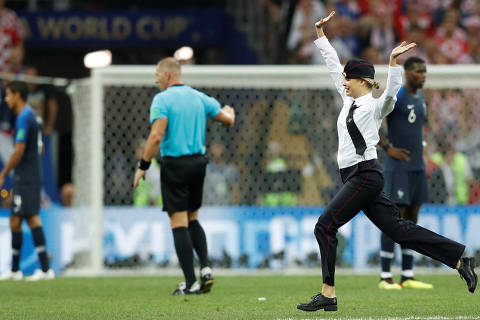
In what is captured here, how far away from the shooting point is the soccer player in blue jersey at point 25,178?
37.0ft

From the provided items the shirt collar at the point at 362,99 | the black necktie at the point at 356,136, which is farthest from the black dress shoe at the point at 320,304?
the shirt collar at the point at 362,99

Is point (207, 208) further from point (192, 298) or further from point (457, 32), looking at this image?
point (457, 32)

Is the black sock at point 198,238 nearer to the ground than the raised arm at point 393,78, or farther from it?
nearer to the ground

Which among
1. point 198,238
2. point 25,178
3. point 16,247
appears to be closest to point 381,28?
point 25,178

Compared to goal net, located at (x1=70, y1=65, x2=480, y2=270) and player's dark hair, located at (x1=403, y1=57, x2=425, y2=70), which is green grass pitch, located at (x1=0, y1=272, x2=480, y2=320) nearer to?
goal net, located at (x1=70, y1=65, x2=480, y2=270)

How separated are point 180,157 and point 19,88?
293 centimetres

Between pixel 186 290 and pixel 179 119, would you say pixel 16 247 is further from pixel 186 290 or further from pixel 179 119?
pixel 179 119

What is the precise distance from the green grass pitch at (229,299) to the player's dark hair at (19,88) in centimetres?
206

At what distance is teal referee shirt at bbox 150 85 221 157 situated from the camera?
934cm

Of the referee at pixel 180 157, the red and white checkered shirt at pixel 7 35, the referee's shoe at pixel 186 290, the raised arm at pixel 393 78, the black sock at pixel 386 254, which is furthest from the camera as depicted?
the red and white checkered shirt at pixel 7 35

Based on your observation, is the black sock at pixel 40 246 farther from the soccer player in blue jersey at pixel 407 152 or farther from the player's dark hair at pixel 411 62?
the player's dark hair at pixel 411 62

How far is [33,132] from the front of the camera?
11.4 m

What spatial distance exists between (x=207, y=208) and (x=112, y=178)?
1.29m

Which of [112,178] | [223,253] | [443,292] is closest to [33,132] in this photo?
[112,178]
